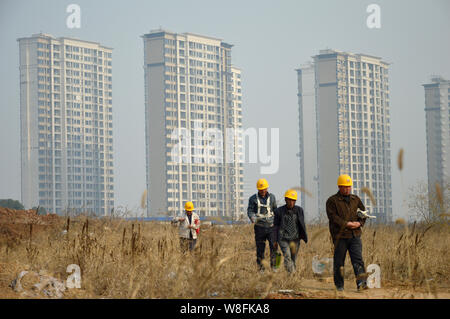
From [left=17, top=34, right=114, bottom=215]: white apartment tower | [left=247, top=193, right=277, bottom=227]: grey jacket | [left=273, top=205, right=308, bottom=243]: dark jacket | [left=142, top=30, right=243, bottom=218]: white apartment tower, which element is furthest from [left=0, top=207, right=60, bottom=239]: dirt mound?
[left=17, top=34, right=114, bottom=215]: white apartment tower

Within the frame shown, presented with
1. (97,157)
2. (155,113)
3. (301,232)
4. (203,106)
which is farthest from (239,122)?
(301,232)

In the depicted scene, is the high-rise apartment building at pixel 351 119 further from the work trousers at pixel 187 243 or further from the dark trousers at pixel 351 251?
the dark trousers at pixel 351 251

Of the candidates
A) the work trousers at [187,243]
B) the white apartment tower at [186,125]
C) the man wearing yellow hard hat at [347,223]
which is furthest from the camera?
the white apartment tower at [186,125]

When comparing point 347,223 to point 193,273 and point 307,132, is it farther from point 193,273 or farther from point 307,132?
point 307,132

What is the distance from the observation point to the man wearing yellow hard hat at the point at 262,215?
10.6 meters

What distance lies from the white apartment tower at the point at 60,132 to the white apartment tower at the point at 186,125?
34.1 ft

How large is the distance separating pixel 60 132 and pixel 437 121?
67.9m

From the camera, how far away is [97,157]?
118 metres

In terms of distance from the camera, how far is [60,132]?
370 feet

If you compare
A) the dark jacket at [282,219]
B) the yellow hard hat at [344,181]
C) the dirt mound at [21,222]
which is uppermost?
the yellow hard hat at [344,181]

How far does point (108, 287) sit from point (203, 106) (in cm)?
11137

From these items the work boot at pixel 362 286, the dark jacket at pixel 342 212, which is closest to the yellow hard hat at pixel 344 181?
the dark jacket at pixel 342 212

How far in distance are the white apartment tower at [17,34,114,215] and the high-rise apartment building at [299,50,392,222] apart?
3997 cm

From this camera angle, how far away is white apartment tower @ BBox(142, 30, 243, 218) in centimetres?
10975
